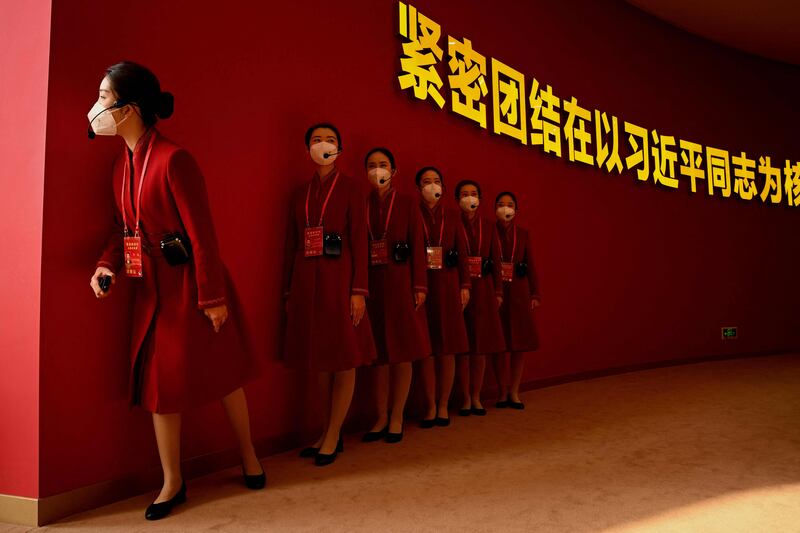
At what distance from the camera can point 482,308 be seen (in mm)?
3277

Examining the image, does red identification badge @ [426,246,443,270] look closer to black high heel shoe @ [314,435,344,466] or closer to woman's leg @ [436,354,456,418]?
woman's leg @ [436,354,456,418]

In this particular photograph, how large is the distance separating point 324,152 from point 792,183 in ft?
20.9

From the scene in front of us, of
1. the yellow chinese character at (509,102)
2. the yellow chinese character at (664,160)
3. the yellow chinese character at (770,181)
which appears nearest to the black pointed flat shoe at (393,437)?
the yellow chinese character at (509,102)

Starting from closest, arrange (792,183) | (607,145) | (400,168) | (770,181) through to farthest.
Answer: (400,168), (607,145), (770,181), (792,183)

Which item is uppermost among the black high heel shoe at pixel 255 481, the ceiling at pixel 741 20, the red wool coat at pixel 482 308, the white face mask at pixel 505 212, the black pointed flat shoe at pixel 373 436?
the ceiling at pixel 741 20

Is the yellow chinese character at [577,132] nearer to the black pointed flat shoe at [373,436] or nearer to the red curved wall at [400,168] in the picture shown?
the red curved wall at [400,168]

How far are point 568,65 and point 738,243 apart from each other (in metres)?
3.03

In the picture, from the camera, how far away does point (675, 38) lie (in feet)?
18.9

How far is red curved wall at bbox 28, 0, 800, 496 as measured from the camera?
70.3 inches

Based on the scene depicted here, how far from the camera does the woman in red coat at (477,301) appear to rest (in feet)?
10.7

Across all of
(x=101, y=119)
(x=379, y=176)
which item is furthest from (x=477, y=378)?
(x=101, y=119)

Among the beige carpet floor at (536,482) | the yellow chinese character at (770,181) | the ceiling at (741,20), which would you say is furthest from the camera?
the yellow chinese character at (770,181)

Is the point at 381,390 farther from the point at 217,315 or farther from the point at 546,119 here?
the point at 546,119

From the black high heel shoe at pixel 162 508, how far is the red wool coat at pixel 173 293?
0.30 meters
